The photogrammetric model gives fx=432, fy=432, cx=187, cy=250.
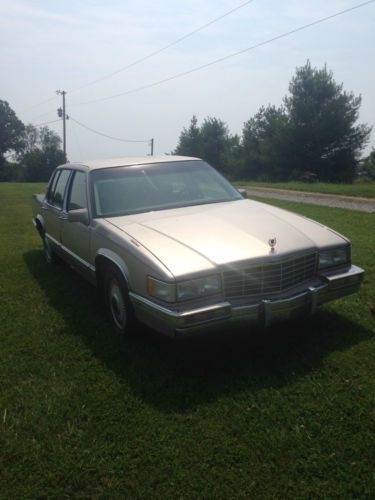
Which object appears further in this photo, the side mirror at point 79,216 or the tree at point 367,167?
the tree at point 367,167

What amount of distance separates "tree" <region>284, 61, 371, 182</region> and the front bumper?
3148 centimetres

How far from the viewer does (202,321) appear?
3090 millimetres

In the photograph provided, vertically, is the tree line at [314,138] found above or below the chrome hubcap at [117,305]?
above

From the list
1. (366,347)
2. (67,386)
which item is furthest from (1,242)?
(366,347)

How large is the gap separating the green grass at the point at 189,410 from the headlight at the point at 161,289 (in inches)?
24.5

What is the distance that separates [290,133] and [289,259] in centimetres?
3384

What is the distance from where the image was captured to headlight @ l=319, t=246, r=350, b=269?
3.73 m

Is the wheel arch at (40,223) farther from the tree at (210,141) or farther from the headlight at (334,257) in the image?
the tree at (210,141)

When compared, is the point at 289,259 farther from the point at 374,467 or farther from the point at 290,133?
the point at 290,133

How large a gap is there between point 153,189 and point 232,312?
1931 millimetres

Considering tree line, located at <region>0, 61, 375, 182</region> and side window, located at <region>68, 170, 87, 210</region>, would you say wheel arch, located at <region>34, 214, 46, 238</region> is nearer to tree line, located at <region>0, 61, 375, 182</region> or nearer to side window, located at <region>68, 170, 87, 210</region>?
side window, located at <region>68, 170, 87, 210</region>

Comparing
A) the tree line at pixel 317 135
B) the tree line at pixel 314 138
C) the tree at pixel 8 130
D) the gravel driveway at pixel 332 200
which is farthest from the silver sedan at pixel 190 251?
the tree at pixel 8 130

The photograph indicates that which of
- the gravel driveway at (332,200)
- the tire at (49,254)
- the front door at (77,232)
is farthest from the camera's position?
the gravel driveway at (332,200)

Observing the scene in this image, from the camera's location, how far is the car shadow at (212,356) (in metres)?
3.09
